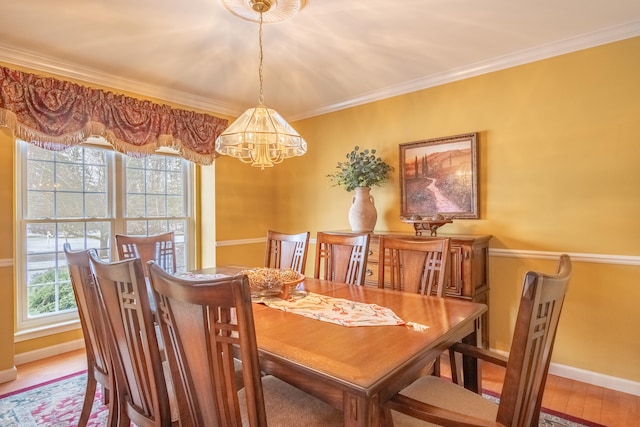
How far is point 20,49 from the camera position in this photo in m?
2.62

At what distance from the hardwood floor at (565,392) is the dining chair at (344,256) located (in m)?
1.13

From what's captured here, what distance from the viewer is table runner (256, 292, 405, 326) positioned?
147 centimetres

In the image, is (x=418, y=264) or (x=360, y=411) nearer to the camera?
(x=360, y=411)

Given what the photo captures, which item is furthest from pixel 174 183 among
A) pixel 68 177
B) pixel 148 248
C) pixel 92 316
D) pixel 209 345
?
pixel 209 345

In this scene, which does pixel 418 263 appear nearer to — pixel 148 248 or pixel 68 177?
pixel 148 248

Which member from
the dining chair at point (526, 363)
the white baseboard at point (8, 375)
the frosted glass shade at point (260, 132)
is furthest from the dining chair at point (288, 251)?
the white baseboard at point (8, 375)

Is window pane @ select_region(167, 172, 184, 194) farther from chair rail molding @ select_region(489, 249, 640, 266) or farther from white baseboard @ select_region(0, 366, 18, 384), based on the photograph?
chair rail molding @ select_region(489, 249, 640, 266)

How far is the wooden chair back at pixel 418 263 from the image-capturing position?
6.43ft

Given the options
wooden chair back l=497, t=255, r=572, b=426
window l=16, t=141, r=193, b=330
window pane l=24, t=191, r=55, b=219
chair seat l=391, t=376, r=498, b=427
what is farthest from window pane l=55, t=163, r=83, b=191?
wooden chair back l=497, t=255, r=572, b=426

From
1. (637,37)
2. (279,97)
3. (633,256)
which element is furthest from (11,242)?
(637,37)

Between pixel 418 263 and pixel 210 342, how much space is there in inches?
55.9

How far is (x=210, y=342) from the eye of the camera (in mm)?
976

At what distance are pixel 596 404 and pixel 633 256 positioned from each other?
99cm

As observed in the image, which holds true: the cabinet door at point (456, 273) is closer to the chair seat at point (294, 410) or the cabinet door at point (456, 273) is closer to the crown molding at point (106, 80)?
the chair seat at point (294, 410)
